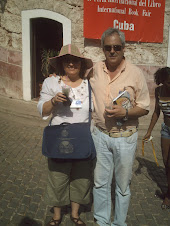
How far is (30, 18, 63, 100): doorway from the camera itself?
752 cm

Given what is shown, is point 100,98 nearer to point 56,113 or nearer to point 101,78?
point 101,78

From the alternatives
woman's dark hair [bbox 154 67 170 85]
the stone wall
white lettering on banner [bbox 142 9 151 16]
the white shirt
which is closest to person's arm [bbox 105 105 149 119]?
the white shirt

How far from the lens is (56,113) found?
2504mm

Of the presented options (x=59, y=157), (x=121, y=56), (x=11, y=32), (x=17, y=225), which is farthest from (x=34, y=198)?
(x=11, y=32)

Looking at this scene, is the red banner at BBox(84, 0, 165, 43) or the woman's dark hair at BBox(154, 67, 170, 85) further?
the red banner at BBox(84, 0, 165, 43)

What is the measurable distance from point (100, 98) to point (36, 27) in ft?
19.7

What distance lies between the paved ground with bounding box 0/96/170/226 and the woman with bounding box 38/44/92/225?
45 cm

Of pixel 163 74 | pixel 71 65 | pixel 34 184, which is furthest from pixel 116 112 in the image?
pixel 34 184

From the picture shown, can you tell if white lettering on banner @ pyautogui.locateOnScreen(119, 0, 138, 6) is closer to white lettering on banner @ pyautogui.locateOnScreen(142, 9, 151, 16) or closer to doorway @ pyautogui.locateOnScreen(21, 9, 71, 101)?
white lettering on banner @ pyautogui.locateOnScreen(142, 9, 151, 16)

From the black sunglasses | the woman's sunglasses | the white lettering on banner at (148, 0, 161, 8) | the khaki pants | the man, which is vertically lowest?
the khaki pants

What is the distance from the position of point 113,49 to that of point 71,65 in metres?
0.45

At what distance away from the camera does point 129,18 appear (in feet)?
21.2

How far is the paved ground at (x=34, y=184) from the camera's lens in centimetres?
288

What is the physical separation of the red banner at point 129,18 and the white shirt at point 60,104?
14.6 ft
